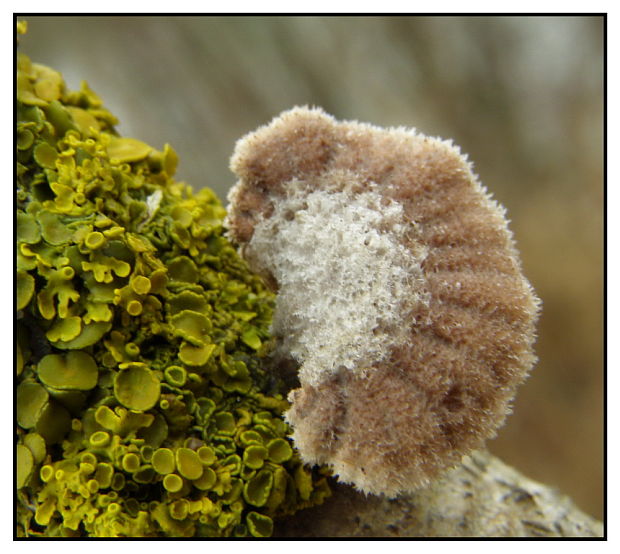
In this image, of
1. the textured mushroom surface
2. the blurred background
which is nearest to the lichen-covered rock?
the textured mushroom surface

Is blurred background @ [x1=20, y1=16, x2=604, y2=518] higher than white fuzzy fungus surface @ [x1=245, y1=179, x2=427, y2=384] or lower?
higher

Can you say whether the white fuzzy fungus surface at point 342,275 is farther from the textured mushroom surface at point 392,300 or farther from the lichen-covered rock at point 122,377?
the lichen-covered rock at point 122,377

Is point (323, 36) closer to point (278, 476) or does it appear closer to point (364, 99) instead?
point (364, 99)

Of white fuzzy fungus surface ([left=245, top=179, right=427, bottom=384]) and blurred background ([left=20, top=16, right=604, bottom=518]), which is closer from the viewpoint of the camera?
white fuzzy fungus surface ([left=245, top=179, right=427, bottom=384])

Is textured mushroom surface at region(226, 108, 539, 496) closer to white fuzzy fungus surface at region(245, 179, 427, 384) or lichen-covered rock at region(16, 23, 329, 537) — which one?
white fuzzy fungus surface at region(245, 179, 427, 384)

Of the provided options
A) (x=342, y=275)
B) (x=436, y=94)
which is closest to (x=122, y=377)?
(x=342, y=275)

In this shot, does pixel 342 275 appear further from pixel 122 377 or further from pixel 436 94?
pixel 436 94

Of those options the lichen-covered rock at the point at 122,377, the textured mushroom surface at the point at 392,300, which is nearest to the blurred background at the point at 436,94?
the lichen-covered rock at the point at 122,377
